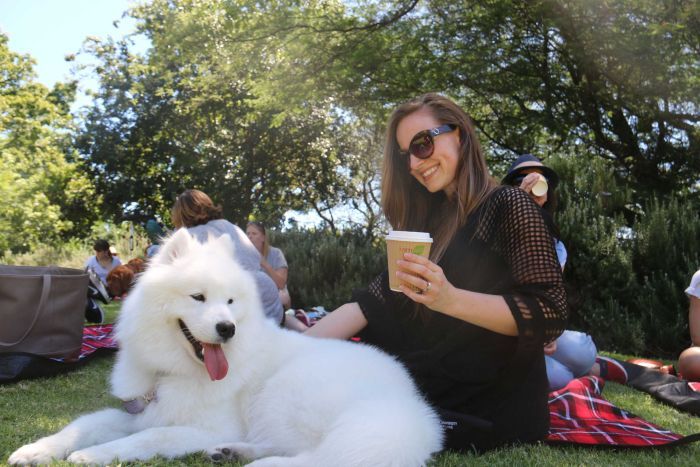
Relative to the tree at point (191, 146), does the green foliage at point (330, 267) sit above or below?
below

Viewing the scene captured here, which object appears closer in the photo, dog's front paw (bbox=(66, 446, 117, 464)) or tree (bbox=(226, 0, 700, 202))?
dog's front paw (bbox=(66, 446, 117, 464))

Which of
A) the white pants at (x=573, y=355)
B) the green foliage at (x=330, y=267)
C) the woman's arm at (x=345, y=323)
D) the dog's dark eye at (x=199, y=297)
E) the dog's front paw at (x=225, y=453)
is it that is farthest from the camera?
the green foliage at (x=330, y=267)

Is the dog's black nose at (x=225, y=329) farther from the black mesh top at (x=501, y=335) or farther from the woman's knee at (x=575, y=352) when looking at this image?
the woman's knee at (x=575, y=352)

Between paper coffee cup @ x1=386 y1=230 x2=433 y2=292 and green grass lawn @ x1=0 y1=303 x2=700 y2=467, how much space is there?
1.06 metres

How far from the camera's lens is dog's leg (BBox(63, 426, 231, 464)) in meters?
2.26

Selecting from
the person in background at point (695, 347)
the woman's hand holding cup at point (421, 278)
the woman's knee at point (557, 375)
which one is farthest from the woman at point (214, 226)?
the person in background at point (695, 347)

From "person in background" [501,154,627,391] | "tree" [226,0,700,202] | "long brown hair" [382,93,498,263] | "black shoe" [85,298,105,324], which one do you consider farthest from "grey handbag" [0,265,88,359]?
"tree" [226,0,700,202]

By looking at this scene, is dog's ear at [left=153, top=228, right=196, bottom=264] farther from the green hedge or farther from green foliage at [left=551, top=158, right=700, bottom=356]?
green foliage at [left=551, top=158, right=700, bottom=356]

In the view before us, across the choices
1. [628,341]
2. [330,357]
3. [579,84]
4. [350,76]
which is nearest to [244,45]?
[350,76]

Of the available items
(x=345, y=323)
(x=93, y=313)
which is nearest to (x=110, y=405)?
(x=345, y=323)

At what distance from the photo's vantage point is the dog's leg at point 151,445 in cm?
226

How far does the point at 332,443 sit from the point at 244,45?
1085 centimetres

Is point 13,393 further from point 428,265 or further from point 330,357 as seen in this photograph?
point 428,265

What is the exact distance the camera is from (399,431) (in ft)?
6.48
